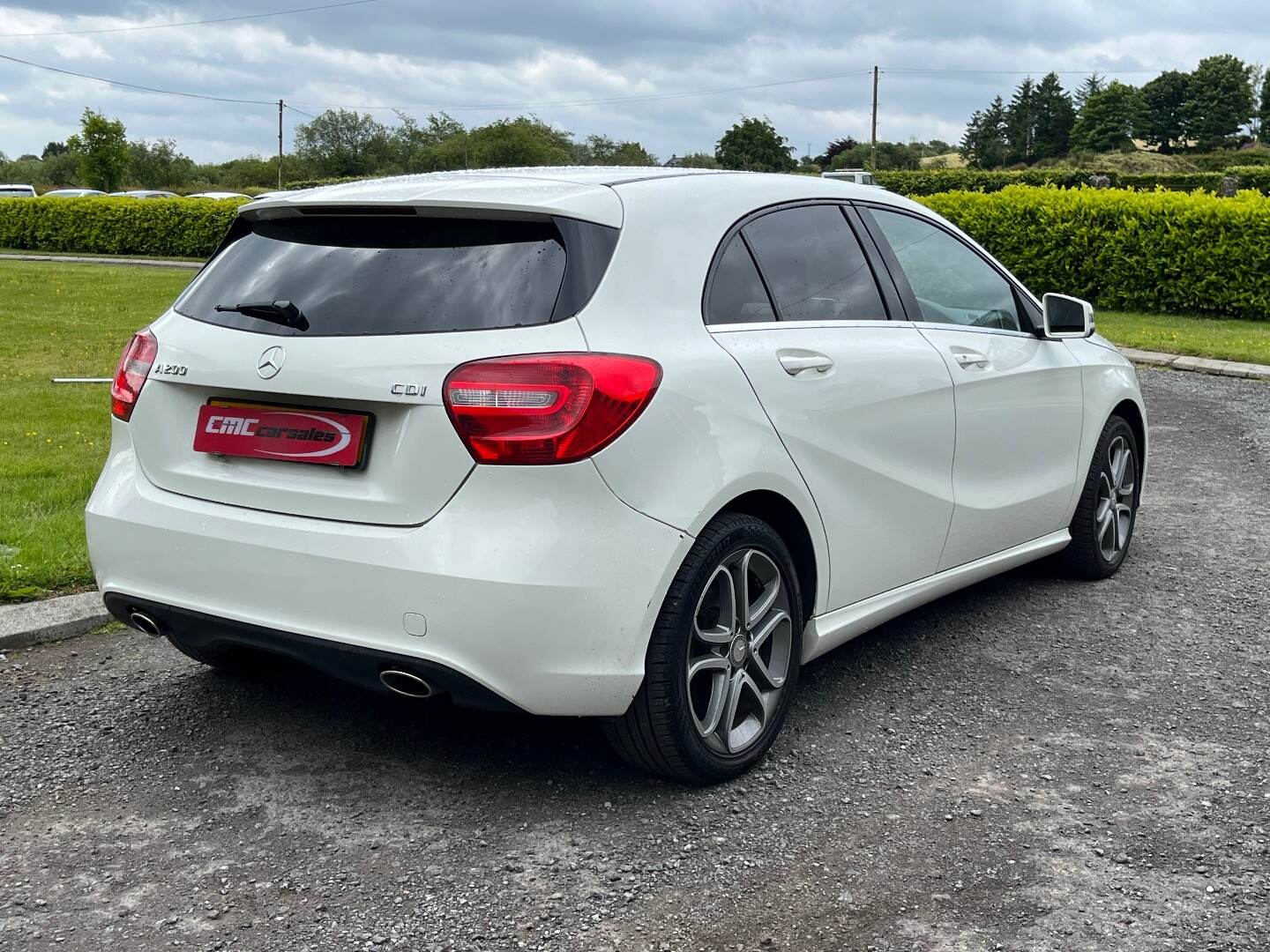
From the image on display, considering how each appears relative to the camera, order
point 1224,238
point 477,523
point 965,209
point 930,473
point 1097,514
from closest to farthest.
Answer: point 477,523
point 930,473
point 1097,514
point 1224,238
point 965,209

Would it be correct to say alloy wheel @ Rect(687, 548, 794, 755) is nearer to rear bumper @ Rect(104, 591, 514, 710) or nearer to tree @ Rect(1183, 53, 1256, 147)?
rear bumper @ Rect(104, 591, 514, 710)

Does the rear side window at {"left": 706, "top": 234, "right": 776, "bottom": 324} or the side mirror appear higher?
the rear side window at {"left": 706, "top": 234, "right": 776, "bottom": 324}

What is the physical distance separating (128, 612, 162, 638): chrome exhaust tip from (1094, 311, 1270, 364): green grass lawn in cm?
1191

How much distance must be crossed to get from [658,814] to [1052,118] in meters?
126

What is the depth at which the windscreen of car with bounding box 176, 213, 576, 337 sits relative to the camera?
10.9 feet

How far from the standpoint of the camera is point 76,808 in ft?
11.7

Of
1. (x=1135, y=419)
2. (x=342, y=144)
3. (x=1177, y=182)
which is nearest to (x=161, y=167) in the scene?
(x=342, y=144)

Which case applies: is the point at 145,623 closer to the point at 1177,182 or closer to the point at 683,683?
the point at 683,683

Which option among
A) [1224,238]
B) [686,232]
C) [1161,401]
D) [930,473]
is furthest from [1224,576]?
[1224,238]

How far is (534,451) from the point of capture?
314 cm

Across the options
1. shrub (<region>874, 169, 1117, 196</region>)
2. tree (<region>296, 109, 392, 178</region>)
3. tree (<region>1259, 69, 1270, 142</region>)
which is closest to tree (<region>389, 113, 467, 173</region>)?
tree (<region>296, 109, 392, 178</region>)

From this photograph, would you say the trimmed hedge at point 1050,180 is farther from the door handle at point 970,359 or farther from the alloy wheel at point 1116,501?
the door handle at point 970,359

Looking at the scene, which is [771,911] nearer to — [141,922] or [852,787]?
[852,787]

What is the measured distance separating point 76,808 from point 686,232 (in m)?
2.21
